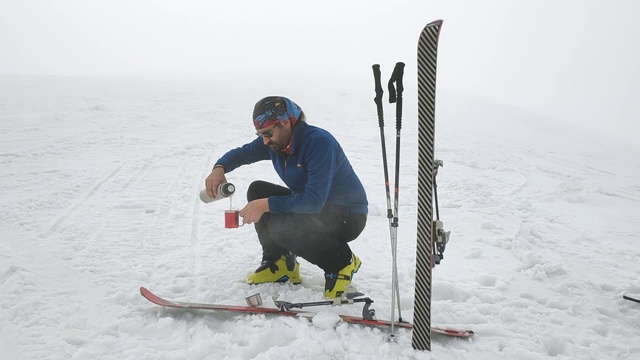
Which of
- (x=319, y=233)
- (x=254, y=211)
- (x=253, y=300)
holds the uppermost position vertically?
(x=254, y=211)

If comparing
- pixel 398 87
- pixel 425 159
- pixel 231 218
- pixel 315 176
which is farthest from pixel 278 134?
pixel 425 159

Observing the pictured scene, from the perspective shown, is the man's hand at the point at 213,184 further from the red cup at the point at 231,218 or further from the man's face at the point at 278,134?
the man's face at the point at 278,134

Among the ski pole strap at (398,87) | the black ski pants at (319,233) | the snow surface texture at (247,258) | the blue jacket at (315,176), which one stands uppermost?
the ski pole strap at (398,87)

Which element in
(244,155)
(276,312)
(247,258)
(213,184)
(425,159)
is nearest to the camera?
(425,159)

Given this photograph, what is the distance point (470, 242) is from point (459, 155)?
6333 mm

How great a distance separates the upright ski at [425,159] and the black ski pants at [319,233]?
84cm

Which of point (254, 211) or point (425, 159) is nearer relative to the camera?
point (425, 159)

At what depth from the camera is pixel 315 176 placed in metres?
3.02

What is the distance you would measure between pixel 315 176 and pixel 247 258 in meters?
1.69

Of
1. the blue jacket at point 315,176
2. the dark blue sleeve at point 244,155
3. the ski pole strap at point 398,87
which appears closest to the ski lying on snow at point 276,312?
the blue jacket at point 315,176

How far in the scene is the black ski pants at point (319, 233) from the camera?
10.6ft

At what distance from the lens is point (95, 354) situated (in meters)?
2.70

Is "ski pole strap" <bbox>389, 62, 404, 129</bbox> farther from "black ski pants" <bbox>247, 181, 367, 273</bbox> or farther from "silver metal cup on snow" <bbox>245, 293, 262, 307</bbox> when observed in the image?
"silver metal cup on snow" <bbox>245, 293, 262, 307</bbox>

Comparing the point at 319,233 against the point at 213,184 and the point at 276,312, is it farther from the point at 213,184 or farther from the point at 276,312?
the point at 213,184
